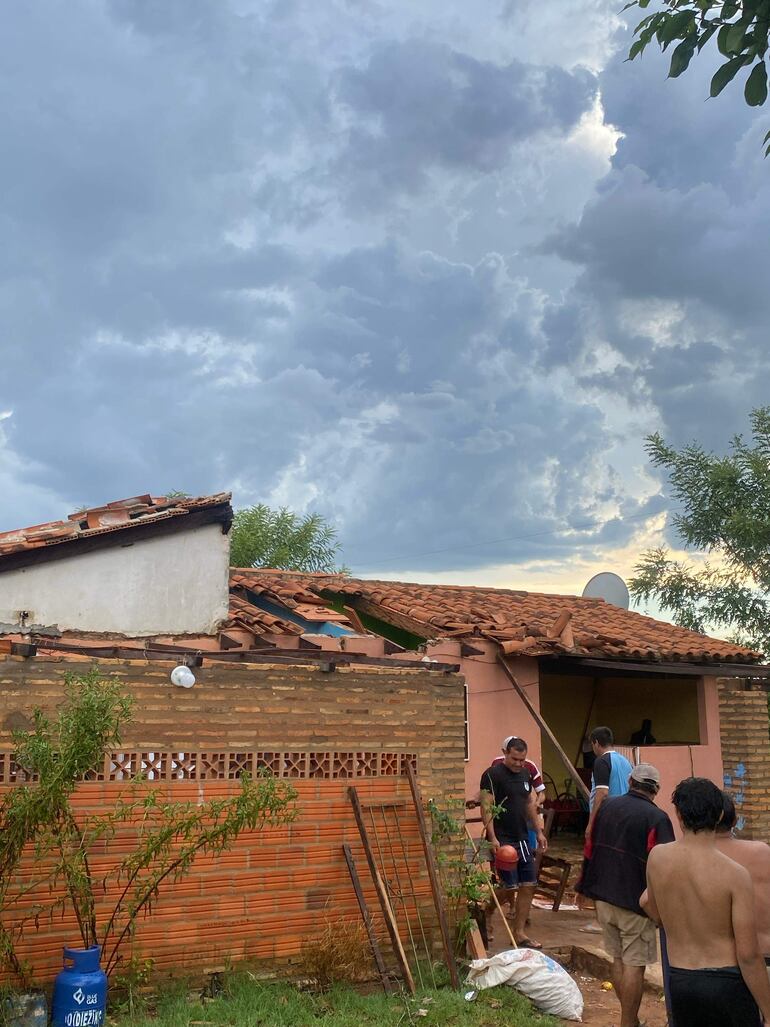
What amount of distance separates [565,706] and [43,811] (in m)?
11.7

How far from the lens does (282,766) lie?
23.5 ft

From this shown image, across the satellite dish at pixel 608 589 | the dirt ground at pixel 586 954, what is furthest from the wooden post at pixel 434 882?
the satellite dish at pixel 608 589

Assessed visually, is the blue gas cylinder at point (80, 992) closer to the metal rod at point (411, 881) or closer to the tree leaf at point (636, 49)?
the metal rod at point (411, 881)

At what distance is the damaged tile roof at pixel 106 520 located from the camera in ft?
32.2

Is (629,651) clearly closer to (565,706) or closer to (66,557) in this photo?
(565,706)

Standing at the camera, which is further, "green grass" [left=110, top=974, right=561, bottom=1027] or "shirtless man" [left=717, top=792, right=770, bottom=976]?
"green grass" [left=110, top=974, right=561, bottom=1027]

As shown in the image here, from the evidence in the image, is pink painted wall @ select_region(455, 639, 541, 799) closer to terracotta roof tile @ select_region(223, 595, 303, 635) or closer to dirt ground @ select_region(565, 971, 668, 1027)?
terracotta roof tile @ select_region(223, 595, 303, 635)

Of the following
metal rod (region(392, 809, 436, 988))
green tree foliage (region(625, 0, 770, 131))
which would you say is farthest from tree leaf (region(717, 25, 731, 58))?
metal rod (region(392, 809, 436, 988))

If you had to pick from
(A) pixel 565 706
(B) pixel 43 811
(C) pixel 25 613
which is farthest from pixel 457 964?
(A) pixel 565 706

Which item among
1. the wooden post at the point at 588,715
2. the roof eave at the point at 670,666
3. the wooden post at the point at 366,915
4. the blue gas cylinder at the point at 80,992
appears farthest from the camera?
the wooden post at the point at 588,715

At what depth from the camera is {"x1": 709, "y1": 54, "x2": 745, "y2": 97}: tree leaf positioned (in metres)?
4.40

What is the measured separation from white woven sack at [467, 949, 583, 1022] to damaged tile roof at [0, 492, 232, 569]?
571 centimetres

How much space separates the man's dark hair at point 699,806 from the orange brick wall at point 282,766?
145 inches

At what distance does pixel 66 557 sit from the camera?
10117 millimetres
